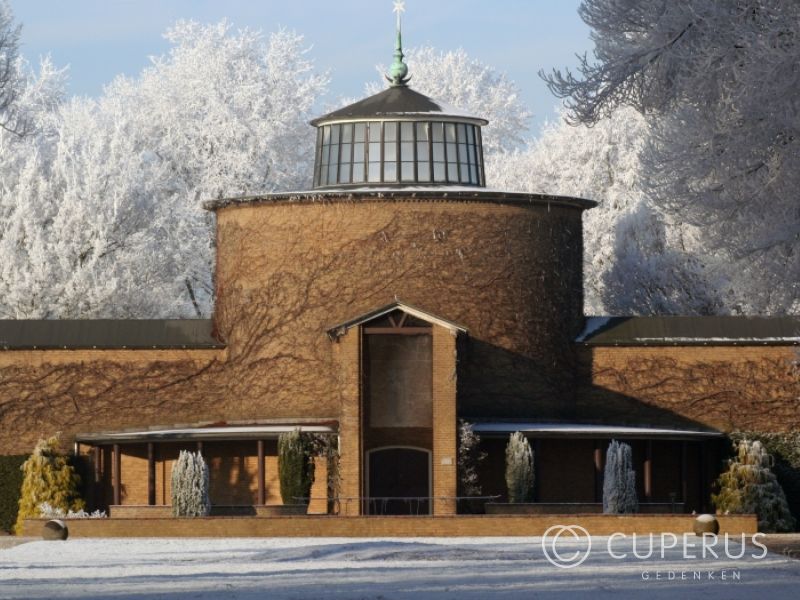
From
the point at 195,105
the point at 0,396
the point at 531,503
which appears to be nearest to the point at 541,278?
the point at 531,503

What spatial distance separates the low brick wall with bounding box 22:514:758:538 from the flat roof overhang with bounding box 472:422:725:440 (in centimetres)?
505

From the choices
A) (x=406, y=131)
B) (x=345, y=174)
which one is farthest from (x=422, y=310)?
(x=406, y=131)

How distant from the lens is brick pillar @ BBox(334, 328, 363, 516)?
38812 mm

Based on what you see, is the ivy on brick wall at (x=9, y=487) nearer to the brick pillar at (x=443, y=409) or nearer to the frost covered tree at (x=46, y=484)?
the frost covered tree at (x=46, y=484)

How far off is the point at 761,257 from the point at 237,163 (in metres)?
40.7

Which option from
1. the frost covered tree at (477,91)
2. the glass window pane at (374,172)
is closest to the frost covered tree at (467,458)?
the glass window pane at (374,172)

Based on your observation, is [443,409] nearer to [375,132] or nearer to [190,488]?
[190,488]

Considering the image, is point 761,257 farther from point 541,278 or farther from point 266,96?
point 266,96

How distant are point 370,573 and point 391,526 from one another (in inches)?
411

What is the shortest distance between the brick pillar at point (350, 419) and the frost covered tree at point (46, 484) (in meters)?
6.12

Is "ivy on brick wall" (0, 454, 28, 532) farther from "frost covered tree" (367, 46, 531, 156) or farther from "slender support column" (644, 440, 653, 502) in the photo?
"frost covered tree" (367, 46, 531, 156)

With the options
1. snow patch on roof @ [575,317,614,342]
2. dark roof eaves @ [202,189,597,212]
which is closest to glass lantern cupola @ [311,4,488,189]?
dark roof eaves @ [202,189,597,212]

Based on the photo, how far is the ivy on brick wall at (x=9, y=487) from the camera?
41.7 meters

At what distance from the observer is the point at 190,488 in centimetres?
3825
